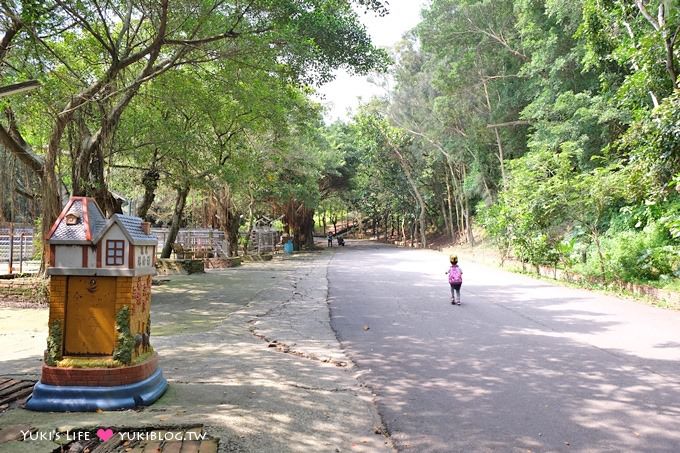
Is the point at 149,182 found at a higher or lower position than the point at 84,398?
higher

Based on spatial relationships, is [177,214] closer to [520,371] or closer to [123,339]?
[123,339]

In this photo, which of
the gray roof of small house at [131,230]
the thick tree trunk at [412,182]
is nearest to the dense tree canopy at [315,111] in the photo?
the gray roof of small house at [131,230]

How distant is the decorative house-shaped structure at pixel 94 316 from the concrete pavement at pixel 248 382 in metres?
0.23

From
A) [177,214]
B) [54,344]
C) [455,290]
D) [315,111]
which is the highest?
[315,111]

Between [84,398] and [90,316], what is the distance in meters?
0.72

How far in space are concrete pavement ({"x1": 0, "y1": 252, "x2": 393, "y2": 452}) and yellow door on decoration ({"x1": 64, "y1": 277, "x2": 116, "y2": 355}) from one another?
23.7 inches

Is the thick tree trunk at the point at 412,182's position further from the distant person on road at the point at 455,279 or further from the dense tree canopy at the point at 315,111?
the distant person on road at the point at 455,279

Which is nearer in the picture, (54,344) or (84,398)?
(84,398)

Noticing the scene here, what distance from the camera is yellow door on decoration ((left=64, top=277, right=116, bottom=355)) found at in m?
4.44

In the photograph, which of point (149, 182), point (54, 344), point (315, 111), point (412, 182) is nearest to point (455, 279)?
point (54, 344)

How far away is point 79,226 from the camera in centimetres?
454

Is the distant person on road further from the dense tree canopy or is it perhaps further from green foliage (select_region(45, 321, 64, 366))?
green foliage (select_region(45, 321, 64, 366))


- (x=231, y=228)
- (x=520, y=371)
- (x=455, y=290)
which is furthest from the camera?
(x=231, y=228)

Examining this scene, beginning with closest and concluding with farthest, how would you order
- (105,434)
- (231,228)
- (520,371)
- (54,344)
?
1. (105,434)
2. (54,344)
3. (520,371)
4. (231,228)
